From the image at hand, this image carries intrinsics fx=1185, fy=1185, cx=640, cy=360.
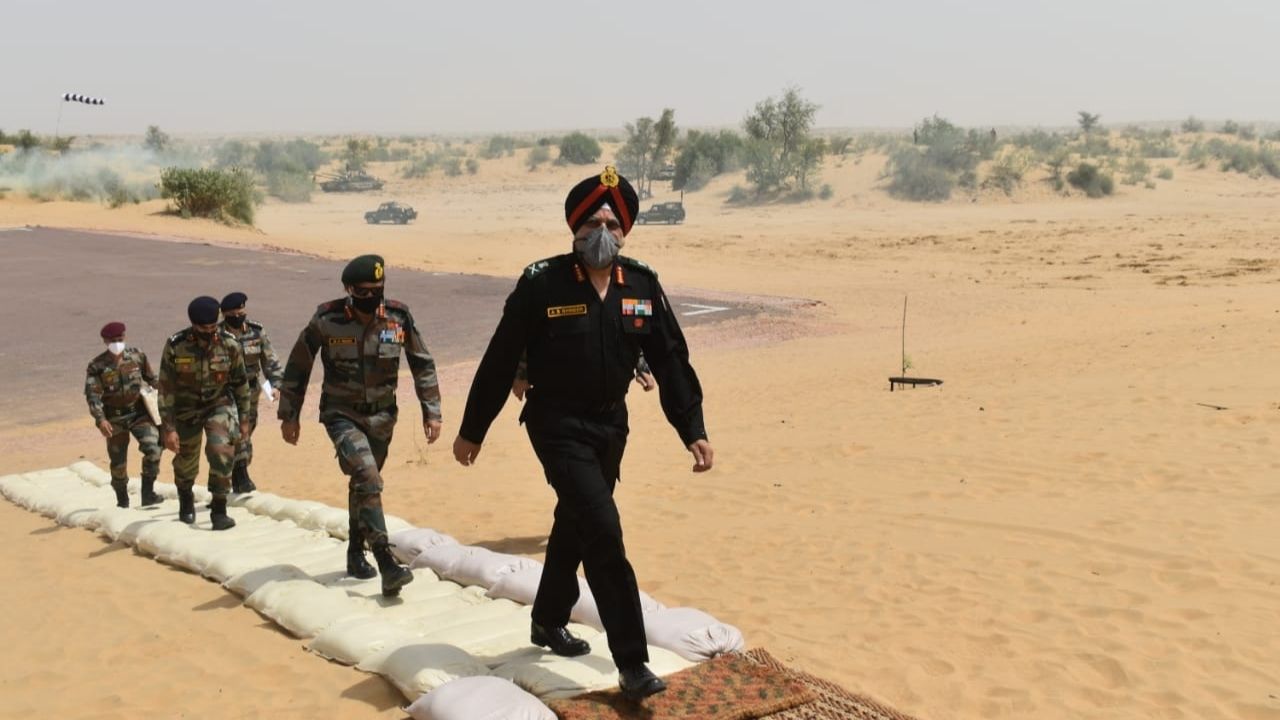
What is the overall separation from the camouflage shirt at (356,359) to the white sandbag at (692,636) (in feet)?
6.04

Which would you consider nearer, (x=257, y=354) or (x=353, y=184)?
(x=257, y=354)

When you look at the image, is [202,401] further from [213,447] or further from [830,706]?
[830,706]

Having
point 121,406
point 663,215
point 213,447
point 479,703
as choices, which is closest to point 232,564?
point 213,447

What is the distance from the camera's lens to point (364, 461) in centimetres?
639

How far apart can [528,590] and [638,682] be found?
1.71 metres

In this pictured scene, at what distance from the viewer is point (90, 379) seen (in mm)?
9141

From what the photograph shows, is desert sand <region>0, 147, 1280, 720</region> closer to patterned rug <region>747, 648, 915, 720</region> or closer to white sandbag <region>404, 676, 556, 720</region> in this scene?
patterned rug <region>747, 648, 915, 720</region>

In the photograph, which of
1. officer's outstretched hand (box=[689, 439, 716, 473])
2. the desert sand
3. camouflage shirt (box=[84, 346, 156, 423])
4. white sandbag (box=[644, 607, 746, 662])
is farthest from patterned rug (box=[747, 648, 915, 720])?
camouflage shirt (box=[84, 346, 156, 423])

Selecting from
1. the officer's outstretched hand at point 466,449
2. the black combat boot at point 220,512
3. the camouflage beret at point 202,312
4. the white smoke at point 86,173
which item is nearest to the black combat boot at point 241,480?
the black combat boot at point 220,512

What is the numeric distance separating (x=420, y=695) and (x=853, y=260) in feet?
93.7

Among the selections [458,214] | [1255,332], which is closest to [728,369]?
[1255,332]

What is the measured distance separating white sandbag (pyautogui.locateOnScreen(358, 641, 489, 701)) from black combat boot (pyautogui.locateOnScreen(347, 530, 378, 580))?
134 centimetres

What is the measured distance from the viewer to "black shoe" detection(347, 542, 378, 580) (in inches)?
263

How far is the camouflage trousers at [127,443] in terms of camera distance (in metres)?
9.21
